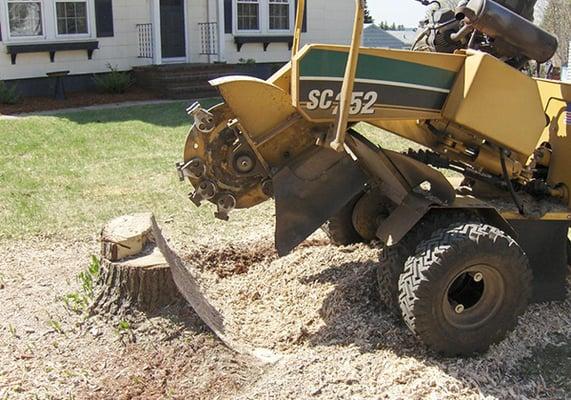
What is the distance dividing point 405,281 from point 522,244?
1.07 metres

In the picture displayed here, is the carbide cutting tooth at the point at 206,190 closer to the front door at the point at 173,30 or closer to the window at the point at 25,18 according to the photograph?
the window at the point at 25,18

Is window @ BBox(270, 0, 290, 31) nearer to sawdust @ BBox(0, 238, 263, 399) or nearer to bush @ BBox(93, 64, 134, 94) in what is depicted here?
bush @ BBox(93, 64, 134, 94)

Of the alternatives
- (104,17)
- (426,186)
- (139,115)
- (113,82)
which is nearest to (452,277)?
(426,186)

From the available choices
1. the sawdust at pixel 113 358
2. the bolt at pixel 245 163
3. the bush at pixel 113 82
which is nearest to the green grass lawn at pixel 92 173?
the bush at pixel 113 82

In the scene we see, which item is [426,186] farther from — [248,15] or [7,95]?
[248,15]

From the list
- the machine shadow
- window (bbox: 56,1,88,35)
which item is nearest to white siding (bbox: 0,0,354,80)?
window (bbox: 56,1,88,35)

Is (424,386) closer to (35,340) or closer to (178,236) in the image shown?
(35,340)

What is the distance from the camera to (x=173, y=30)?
1739 centimetres

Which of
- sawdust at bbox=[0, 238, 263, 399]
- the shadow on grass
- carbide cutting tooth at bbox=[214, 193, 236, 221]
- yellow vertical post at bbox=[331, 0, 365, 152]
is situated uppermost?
yellow vertical post at bbox=[331, 0, 365, 152]

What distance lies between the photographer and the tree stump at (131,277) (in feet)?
13.7

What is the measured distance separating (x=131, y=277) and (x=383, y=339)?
151 centimetres

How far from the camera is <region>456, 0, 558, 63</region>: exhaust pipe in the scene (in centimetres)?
416

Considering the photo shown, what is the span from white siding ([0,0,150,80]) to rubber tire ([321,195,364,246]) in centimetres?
1100

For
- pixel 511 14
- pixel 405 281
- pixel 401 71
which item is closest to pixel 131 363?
pixel 405 281
